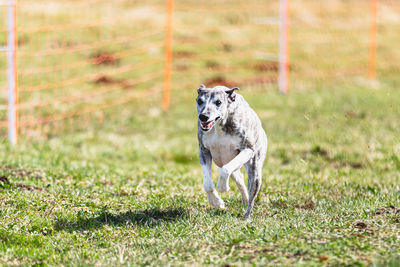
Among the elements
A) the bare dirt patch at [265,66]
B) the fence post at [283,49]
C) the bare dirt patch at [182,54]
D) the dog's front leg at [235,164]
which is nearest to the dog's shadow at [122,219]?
the dog's front leg at [235,164]

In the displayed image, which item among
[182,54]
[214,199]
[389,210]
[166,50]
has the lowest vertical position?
[389,210]

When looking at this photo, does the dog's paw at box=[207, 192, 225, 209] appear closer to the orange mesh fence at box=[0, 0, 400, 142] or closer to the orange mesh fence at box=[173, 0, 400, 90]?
the orange mesh fence at box=[0, 0, 400, 142]

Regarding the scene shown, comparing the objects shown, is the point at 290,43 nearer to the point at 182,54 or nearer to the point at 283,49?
the point at 182,54

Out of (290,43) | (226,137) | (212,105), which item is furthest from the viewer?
(290,43)

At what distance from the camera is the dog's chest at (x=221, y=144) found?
6188 mm

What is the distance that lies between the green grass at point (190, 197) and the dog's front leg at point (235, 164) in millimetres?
483

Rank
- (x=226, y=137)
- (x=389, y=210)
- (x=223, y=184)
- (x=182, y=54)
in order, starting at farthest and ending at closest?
(x=182, y=54), (x=389, y=210), (x=226, y=137), (x=223, y=184)

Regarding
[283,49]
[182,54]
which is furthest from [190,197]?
[182,54]

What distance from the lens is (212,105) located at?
5.93 m

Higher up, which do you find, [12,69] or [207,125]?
[12,69]

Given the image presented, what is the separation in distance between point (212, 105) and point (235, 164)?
578 millimetres

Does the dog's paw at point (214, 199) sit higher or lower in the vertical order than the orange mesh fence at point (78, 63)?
lower

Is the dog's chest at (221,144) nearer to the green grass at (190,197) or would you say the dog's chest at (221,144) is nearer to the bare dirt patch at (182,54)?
the green grass at (190,197)

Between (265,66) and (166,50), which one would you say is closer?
(166,50)
